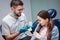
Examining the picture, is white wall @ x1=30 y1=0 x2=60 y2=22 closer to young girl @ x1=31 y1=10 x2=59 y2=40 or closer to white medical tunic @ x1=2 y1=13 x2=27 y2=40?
white medical tunic @ x1=2 y1=13 x2=27 y2=40

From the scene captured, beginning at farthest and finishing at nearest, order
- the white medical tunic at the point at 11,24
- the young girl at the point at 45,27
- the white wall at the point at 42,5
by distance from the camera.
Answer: the white wall at the point at 42,5
the white medical tunic at the point at 11,24
the young girl at the point at 45,27

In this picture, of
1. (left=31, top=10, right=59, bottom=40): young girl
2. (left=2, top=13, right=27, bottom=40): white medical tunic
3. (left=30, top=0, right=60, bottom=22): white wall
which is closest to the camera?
(left=31, top=10, right=59, bottom=40): young girl

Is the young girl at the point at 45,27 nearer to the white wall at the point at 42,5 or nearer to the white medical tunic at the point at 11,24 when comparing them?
the white medical tunic at the point at 11,24

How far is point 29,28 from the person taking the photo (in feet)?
8.16

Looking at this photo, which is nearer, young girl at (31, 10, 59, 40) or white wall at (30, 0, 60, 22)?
young girl at (31, 10, 59, 40)

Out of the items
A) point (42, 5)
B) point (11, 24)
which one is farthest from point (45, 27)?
point (42, 5)

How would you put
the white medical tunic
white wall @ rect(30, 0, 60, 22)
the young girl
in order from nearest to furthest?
the young girl → the white medical tunic → white wall @ rect(30, 0, 60, 22)

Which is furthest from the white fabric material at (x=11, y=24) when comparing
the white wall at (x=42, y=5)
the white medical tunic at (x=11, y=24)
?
the white wall at (x=42, y=5)

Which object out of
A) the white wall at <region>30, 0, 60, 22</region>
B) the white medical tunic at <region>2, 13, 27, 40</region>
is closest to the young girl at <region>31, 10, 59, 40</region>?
the white medical tunic at <region>2, 13, 27, 40</region>

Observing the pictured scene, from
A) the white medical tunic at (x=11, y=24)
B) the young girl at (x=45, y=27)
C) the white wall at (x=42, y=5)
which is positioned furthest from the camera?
the white wall at (x=42, y=5)

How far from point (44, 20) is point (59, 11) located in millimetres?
1651

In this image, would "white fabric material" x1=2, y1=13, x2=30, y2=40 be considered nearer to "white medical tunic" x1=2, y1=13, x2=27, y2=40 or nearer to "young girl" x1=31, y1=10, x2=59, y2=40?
"white medical tunic" x1=2, y1=13, x2=27, y2=40

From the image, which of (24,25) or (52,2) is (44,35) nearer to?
(24,25)

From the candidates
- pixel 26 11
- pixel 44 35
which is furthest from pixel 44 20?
pixel 26 11
